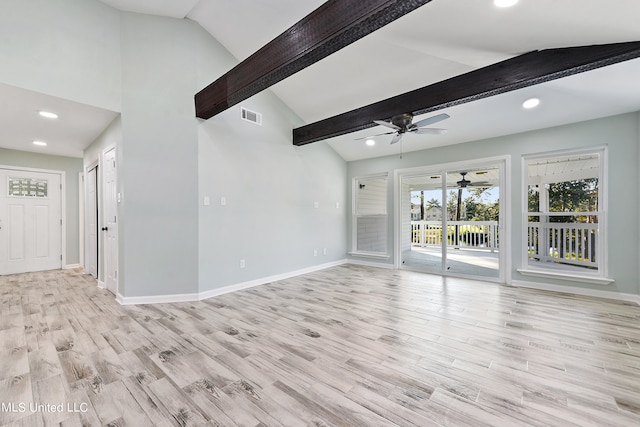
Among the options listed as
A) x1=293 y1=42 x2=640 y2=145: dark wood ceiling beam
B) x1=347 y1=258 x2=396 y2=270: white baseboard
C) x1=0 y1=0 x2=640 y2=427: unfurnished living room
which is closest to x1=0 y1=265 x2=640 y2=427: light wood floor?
x1=0 y1=0 x2=640 y2=427: unfurnished living room

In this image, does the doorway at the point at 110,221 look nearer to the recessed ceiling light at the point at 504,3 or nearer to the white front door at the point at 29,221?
the white front door at the point at 29,221

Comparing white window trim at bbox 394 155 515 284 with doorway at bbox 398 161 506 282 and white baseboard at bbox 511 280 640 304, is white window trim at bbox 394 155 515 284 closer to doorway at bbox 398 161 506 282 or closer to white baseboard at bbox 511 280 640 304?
doorway at bbox 398 161 506 282

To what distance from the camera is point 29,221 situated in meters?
5.48

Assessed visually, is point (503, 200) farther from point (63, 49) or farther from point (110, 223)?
point (63, 49)

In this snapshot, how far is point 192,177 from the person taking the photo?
3742mm

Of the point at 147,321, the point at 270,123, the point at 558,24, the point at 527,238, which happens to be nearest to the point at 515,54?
the point at 558,24

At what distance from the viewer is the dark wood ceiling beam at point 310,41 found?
1853mm

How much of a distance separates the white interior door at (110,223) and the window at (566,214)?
6.41 meters

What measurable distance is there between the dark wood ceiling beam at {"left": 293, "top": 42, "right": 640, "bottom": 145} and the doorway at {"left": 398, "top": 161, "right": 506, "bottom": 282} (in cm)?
206

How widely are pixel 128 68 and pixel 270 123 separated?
210 cm

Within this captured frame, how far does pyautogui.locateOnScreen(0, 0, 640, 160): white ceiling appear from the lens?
2.33m

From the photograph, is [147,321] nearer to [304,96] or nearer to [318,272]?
[318,272]

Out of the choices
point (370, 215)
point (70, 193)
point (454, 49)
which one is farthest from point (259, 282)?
point (70, 193)

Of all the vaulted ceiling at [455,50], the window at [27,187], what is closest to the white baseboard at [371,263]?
the vaulted ceiling at [455,50]
